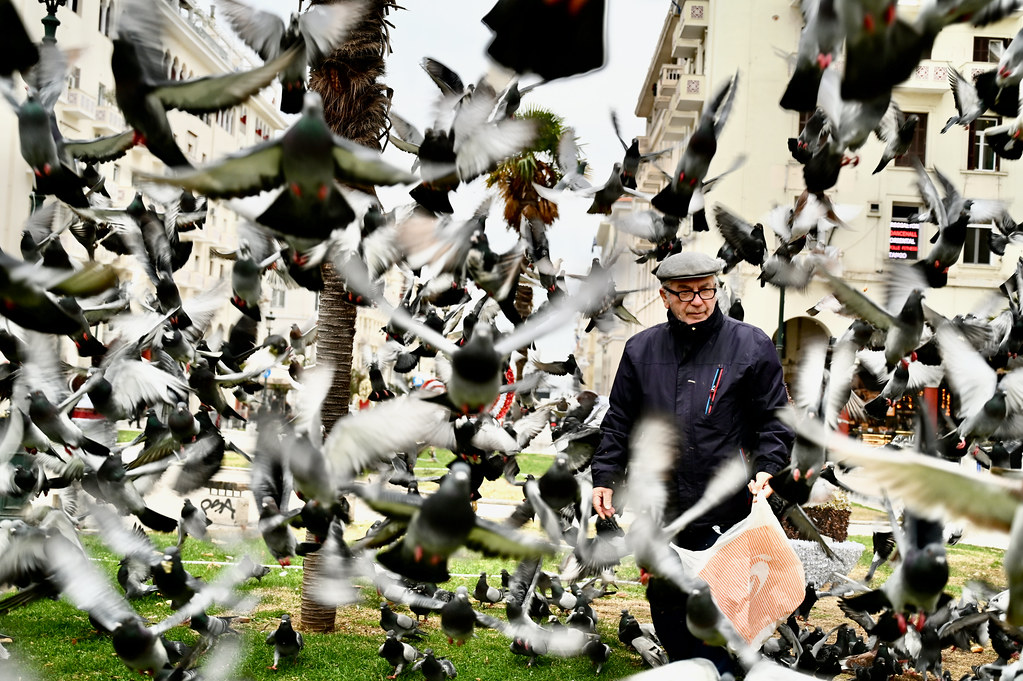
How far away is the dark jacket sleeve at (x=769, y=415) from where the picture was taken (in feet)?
13.3

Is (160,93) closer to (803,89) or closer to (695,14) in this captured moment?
(803,89)

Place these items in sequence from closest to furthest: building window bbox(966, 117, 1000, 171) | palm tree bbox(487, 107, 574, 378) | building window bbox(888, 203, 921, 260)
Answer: palm tree bbox(487, 107, 574, 378) → building window bbox(888, 203, 921, 260) → building window bbox(966, 117, 1000, 171)

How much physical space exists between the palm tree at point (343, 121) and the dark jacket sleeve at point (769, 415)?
133 inches

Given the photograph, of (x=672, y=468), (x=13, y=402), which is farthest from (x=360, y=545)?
(x=13, y=402)

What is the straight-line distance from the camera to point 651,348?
4.52 metres

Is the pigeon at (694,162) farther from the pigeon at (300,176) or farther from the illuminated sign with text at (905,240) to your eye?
the illuminated sign with text at (905,240)

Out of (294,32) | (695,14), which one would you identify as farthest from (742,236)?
(695,14)

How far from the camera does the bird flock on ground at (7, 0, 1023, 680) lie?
8.15ft

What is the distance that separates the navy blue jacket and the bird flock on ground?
7.0 inches

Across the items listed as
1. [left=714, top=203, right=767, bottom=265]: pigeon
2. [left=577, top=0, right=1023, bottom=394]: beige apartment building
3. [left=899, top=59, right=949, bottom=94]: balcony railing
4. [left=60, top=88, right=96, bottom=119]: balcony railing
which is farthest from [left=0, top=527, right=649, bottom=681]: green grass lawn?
[left=60, top=88, right=96, bottom=119]: balcony railing

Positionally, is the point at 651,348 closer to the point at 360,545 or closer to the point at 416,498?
the point at 360,545

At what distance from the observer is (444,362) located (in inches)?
240

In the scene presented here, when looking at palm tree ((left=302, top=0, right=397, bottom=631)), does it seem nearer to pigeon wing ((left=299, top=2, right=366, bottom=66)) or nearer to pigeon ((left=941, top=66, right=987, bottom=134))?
pigeon wing ((left=299, top=2, right=366, bottom=66))

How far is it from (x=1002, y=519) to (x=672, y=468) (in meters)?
2.18
